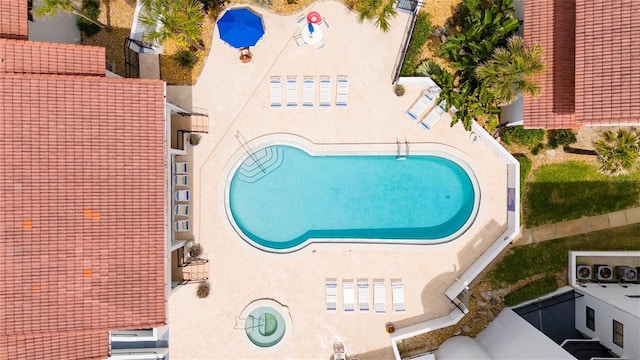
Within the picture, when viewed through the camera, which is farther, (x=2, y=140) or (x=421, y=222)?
(x=421, y=222)

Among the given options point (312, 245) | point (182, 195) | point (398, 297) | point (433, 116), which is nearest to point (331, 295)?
point (312, 245)

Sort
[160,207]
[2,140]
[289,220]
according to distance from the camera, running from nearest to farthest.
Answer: [2,140], [160,207], [289,220]

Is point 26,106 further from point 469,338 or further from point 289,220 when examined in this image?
point 469,338

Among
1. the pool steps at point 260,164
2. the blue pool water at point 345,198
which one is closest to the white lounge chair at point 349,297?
the blue pool water at point 345,198

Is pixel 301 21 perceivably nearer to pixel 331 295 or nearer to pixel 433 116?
pixel 433 116

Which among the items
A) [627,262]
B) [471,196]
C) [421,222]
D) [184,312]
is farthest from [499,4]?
[184,312]

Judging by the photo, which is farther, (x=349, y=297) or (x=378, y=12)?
(x=349, y=297)
